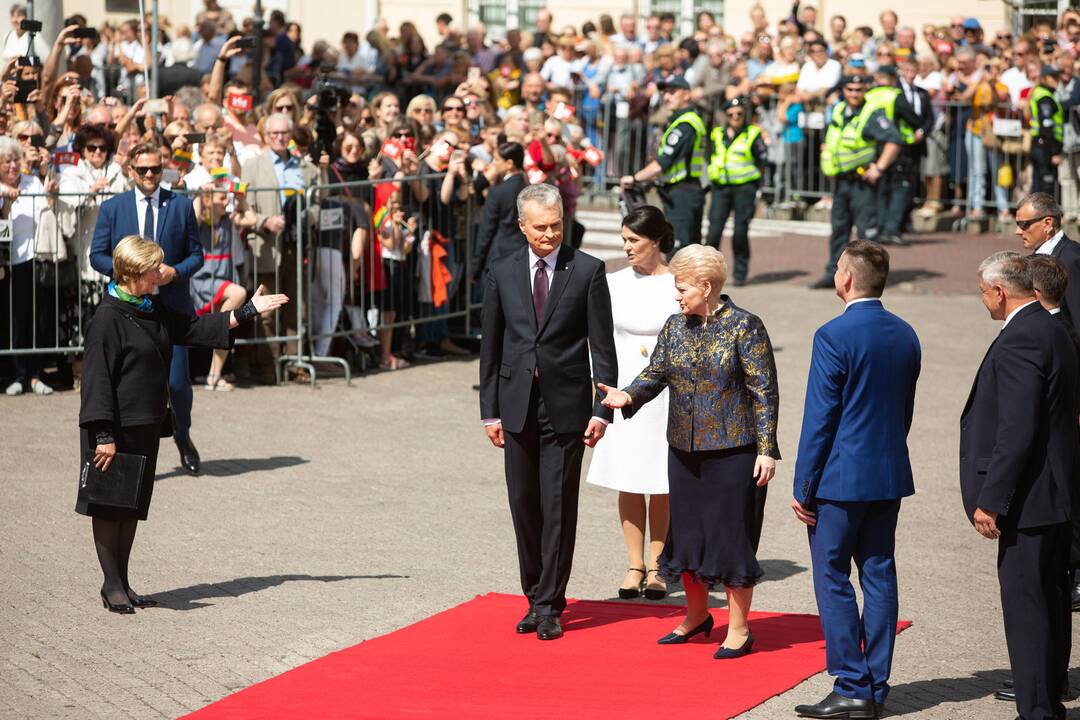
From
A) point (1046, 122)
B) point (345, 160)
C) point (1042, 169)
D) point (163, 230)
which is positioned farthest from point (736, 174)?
point (163, 230)

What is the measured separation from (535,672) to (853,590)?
4.46 ft

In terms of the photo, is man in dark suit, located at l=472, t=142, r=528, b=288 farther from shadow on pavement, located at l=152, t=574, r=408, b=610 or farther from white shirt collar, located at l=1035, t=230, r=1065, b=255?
white shirt collar, located at l=1035, t=230, r=1065, b=255

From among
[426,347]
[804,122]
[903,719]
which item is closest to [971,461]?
[903,719]

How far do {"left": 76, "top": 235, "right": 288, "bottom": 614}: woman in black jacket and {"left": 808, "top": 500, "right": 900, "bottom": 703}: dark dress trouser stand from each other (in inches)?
108

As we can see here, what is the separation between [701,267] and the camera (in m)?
7.07

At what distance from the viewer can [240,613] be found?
7836 mm

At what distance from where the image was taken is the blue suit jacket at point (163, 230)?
34.6 ft

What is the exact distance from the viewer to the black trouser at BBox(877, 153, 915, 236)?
19.9 m

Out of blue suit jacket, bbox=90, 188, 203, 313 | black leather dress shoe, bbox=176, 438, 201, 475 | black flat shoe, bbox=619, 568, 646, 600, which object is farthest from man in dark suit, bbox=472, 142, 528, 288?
black flat shoe, bbox=619, 568, 646, 600

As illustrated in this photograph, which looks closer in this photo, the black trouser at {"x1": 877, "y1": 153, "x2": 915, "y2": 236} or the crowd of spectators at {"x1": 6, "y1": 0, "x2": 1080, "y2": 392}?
the crowd of spectators at {"x1": 6, "y1": 0, "x2": 1080, "y2": 392}

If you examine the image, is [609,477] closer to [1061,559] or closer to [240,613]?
[240,613]

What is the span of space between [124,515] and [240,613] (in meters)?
0.69

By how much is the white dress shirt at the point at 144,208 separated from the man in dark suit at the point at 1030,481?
19.0ft

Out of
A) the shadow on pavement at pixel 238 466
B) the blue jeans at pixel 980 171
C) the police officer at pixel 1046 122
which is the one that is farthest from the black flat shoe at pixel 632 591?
the blue jeans at pixel 980 171
